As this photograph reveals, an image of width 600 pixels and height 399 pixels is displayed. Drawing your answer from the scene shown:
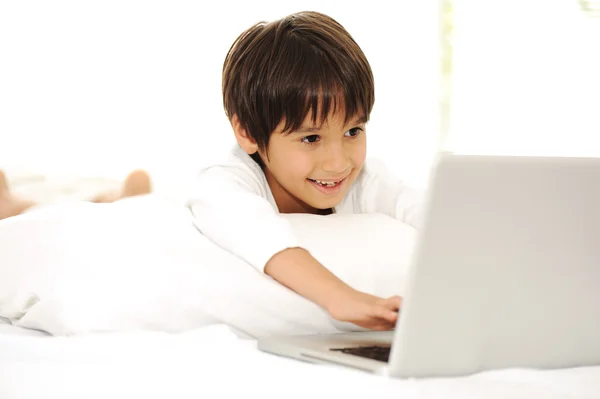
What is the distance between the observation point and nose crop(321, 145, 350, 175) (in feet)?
4.81

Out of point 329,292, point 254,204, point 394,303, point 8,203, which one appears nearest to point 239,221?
point 254,204

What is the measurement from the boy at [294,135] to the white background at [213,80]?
0.79 m

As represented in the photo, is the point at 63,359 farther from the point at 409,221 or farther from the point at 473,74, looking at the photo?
the point at 473,74

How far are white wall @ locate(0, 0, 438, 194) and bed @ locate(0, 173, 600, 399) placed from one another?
185 centimetres

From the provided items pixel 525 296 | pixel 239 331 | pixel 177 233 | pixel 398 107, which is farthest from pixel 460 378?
pixel 398 107

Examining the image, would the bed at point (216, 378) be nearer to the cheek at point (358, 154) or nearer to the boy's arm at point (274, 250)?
the boy's arm at point (274, 250)

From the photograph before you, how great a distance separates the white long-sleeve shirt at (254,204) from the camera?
1217mm

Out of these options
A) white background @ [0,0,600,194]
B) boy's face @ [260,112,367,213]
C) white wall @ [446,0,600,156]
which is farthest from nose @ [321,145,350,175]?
white wall @ [446,0,600,156]

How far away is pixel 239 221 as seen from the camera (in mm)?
1255

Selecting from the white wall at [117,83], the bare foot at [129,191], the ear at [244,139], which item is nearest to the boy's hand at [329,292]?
the ear at [244,139]

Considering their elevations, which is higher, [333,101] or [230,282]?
[333,101]

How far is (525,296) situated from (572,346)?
0.13 m

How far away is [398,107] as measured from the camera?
3836 mm

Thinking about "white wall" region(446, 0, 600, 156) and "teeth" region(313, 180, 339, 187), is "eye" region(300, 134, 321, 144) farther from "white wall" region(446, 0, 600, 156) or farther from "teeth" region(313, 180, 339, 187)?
"white wall" region(446, 0, 600, 156)
